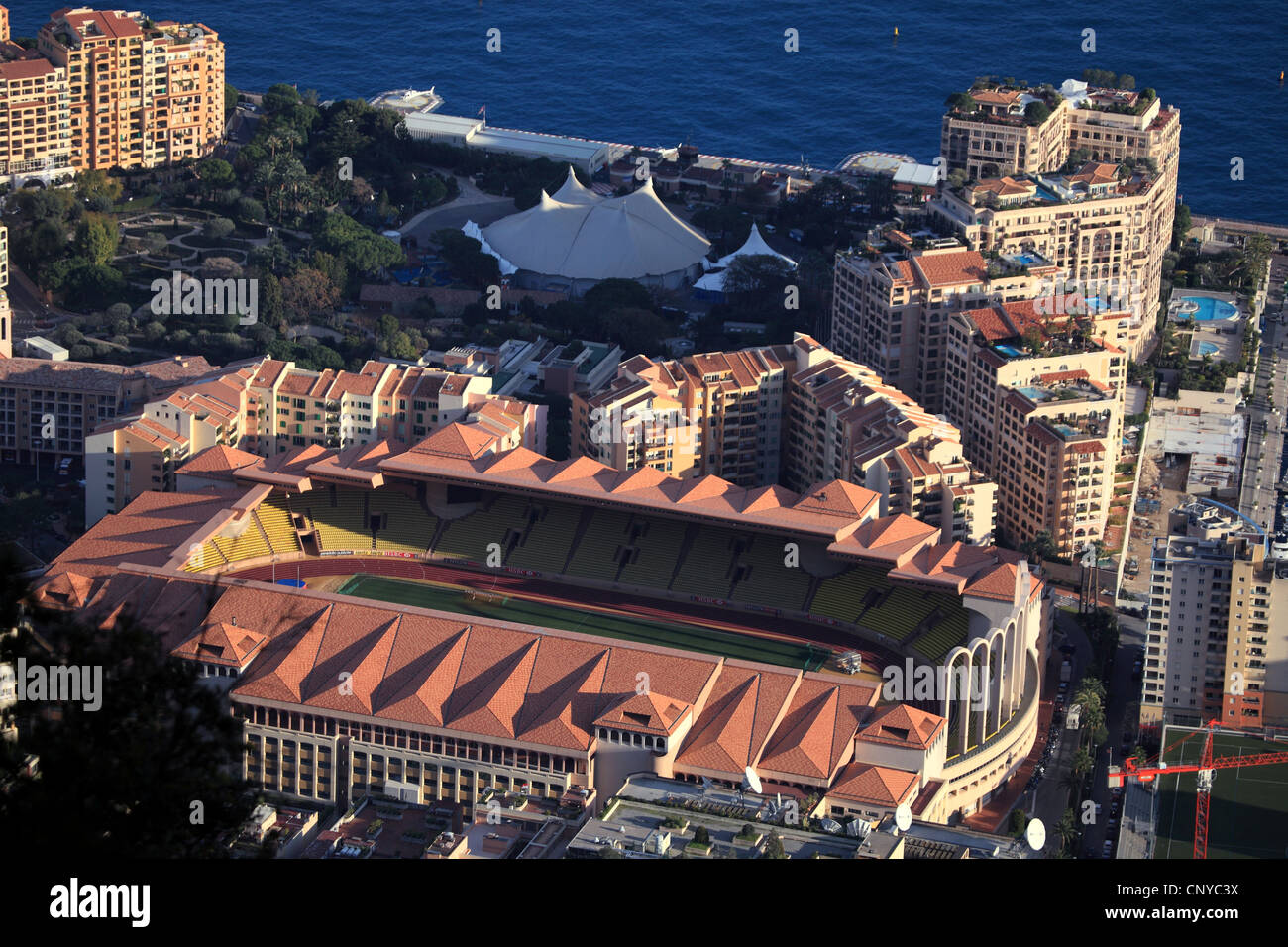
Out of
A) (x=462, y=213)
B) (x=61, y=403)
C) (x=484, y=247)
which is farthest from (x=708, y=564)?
(x=462, y=213)

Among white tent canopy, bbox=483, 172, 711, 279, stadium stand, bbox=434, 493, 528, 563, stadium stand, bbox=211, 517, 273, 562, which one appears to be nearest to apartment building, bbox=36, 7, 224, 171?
white tent canopy, bbox=483, 172, 711, 279

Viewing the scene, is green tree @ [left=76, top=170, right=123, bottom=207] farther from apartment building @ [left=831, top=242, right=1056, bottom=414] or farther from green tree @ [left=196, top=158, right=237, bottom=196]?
apartment building @ [left=831, top=242, right=1056, bottom=414]

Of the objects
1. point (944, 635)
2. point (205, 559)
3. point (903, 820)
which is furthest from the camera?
point (205, 559)

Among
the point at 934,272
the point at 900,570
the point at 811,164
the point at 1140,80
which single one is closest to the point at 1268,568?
the point at 900,570

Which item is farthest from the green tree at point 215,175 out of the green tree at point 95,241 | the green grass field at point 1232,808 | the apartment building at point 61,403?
the green grass field at point 1232,808

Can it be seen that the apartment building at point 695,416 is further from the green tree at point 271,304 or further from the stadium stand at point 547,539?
the green tree at point 271,304

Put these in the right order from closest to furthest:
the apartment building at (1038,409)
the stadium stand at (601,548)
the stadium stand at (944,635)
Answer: the stadium stand at (944,635) < the stadium stand at (601,548) < the apartment building at (1038,409)

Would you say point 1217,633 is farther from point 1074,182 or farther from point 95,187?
point 95,187

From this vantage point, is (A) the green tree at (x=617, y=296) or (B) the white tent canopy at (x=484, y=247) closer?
(A) the green tree at (x=617, y=296)
